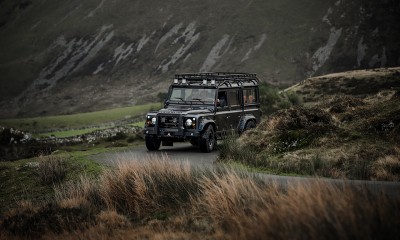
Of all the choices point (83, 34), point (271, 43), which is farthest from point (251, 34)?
point (83, 34)

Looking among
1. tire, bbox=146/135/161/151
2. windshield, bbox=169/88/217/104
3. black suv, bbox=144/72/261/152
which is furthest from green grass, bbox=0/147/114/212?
windshield, bbox=169/88/217/104

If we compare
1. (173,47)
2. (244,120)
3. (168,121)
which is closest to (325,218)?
(168,121)

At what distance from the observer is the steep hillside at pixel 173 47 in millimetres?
98750

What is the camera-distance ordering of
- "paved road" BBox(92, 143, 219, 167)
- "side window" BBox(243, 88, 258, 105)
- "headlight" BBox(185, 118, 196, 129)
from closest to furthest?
"paved road" BBox(92, 143, 219, 167)
"headlight" BBox(185, 118, 196, 129)
"side window" BBox(243, 88, 258, 105)

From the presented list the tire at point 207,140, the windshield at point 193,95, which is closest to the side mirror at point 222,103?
the windshield at point 193,95

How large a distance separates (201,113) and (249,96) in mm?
3911

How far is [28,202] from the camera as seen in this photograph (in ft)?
39.5

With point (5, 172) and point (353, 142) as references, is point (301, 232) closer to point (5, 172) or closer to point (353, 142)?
point (353, 142)

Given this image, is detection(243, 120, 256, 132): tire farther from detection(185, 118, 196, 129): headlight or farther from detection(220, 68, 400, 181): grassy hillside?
detection(185, 118, 196, 129): headlight

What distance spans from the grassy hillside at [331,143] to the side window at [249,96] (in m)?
2.51

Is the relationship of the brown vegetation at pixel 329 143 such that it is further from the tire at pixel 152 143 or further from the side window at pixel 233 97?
the tire at pixel 152 143

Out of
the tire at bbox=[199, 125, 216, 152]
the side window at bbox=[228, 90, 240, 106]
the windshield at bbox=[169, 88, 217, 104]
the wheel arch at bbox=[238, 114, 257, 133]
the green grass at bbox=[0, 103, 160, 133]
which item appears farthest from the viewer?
the green grass at bbox=[0, 103, 160, 133]

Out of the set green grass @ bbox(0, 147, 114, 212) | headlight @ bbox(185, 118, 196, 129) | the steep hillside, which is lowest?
green grass @ bbox(0, 147, 114, 212)

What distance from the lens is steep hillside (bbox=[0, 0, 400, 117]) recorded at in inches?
3888
